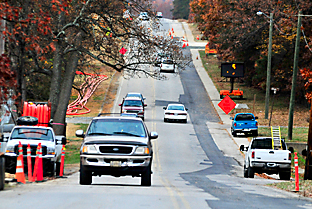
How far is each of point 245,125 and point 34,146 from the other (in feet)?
65.1

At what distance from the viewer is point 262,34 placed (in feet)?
154

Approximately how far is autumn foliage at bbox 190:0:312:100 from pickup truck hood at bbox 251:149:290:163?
21866 mm

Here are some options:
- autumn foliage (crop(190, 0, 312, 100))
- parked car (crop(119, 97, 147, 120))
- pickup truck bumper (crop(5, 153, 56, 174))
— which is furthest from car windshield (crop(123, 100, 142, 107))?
pickup truck bumper (crop(5, 153, 56, 174))

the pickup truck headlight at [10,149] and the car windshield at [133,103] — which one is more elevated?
the car windshield at [133,103]

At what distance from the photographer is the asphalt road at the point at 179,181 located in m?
9.15

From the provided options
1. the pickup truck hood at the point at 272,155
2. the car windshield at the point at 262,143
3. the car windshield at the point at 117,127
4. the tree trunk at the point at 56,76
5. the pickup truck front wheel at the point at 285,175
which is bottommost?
the pickup truck front wheel at the point at 285,175

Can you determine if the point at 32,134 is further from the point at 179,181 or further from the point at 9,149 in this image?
the point at 179,181

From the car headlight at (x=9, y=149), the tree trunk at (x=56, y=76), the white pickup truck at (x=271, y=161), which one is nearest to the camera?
the car headlight at (x=9, y=149)

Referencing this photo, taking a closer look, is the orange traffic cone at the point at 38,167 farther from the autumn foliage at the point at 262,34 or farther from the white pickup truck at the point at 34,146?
the autumn foliage at the point at 262,34

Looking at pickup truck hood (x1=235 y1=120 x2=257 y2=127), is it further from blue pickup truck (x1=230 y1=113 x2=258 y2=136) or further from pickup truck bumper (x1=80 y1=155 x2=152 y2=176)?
pickup truck bumper (x1=80 y1=155 x2=152 y2=176)

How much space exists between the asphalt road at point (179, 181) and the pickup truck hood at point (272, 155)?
0.86 m

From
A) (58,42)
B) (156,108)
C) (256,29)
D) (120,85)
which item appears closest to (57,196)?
(58,42)

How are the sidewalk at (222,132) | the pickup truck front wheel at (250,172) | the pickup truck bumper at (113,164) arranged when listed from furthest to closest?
the sidewalk at (222,132) → the pickup truck front wheel at (250,172) → the pickup truck bumper at (113,164)

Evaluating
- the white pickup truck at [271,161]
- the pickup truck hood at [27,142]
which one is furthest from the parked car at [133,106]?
the pickup truck hood at [27,142]
